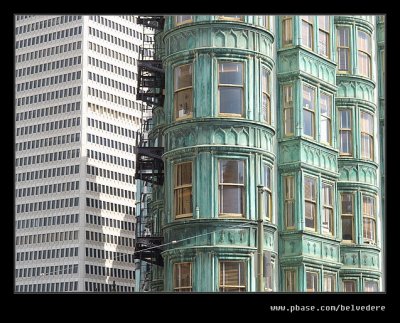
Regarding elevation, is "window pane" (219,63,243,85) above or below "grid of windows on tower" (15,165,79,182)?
below

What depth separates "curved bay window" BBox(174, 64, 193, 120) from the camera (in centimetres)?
3117

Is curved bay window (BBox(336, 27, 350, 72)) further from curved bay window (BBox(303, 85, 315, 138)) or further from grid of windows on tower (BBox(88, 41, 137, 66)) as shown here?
grid of windows on tower (BBox(88, 41, 137, 66))

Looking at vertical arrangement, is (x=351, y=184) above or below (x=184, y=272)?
above

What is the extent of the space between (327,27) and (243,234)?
990cm

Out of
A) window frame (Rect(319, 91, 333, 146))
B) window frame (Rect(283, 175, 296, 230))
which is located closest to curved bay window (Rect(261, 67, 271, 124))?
window frame (Rect(283, 175, 296, 230))

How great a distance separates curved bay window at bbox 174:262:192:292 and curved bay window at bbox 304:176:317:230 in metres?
5.16

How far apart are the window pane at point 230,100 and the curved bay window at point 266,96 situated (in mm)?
1003

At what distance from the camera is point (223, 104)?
30.6 m

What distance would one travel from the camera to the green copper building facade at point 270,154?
97.8 feet

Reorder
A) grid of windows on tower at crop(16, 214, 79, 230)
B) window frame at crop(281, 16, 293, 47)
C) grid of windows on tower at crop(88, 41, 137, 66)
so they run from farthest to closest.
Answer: grid of windows on tower at crop(88, 41, 137, 66) → grid of windows on tower at crop(16, 214, 79, 230) → window frame at crop(281, 16, 293, 47)

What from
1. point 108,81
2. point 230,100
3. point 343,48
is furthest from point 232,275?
point 108,81

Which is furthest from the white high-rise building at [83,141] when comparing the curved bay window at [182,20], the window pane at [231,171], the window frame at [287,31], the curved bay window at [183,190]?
the window pane at [231,171]
